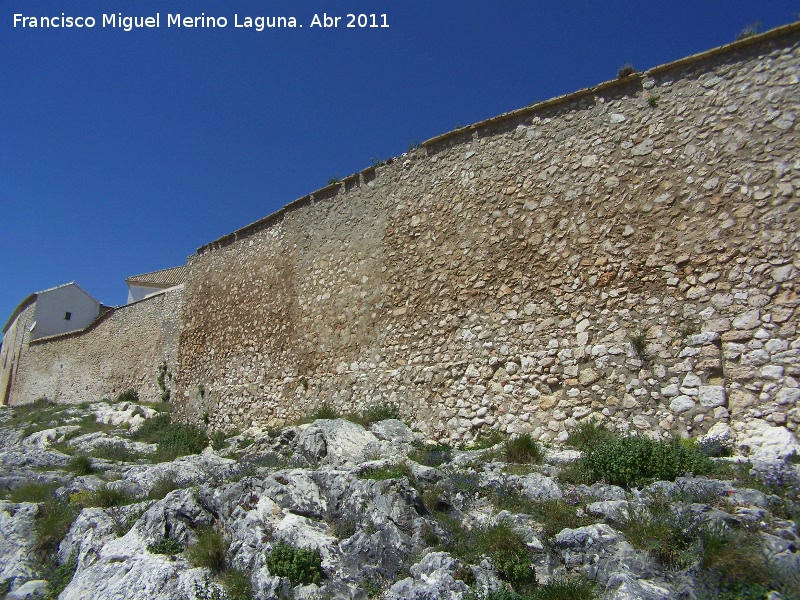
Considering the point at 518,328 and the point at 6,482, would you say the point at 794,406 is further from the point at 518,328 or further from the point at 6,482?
the point at 6,482

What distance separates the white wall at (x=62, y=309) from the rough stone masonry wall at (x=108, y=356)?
242cm

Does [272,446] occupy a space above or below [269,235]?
below

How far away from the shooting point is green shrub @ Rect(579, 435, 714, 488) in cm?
668

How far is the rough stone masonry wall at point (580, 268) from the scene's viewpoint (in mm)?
7867

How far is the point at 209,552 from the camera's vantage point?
23.3 ft

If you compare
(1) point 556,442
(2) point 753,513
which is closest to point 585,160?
(1) point 556,442

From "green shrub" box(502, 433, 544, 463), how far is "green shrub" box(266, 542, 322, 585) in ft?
10.8

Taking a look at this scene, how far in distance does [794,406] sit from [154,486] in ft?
31.3

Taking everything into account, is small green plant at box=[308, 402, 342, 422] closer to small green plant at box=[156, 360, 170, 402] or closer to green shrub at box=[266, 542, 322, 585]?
→ green shrub at box=[266, 542, 322, 585]

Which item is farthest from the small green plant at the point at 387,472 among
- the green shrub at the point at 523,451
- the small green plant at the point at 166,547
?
the small green plant at the point at 166,547

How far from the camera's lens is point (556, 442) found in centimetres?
896

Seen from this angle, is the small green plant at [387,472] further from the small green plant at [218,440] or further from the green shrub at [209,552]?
the small green plant at [218,440]

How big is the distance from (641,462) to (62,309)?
128 feet

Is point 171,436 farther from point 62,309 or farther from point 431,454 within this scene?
point 62,309
